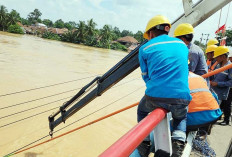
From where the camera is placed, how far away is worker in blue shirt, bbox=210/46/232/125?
3.85 metres

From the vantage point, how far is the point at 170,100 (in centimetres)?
136

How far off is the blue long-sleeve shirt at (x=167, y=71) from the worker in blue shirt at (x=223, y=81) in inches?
114

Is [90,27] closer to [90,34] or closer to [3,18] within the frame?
[90,34]

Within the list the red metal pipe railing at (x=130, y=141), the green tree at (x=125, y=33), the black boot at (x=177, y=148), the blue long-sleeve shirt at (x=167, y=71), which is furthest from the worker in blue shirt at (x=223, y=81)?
the green tree at (x=125, y=33)

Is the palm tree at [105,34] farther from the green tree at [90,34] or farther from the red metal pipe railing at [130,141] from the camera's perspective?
the red metal pipe railing at [130,141]

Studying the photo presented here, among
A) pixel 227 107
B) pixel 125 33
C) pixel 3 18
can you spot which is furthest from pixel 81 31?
pixel 125 33

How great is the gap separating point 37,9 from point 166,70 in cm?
12338

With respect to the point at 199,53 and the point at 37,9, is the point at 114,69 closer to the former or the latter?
the point at 199,53

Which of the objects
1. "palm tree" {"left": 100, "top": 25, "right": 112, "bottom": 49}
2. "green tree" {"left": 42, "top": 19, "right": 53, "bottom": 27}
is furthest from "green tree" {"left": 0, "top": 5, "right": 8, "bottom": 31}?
"green tree" {"left": 42, "top": 19, "right": 53, "bottom": 27}

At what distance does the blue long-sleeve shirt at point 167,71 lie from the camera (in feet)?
4.51

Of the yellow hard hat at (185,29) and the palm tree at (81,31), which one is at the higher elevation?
the palm tree at (81,31)

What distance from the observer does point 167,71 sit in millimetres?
1396

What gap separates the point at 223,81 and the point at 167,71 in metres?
3.40

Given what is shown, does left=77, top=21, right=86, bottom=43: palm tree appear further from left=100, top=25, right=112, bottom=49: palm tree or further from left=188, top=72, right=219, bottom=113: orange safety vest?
left=188, top=72, right=219, bottom=113: orange safety vest
